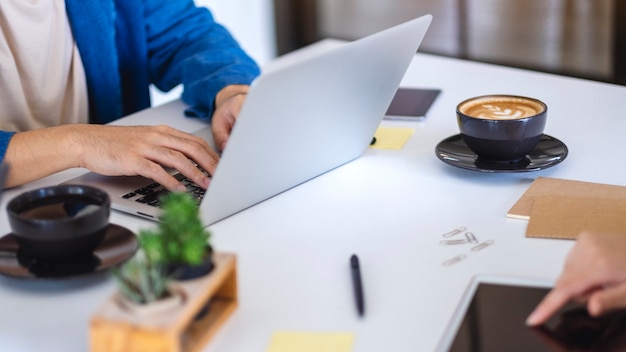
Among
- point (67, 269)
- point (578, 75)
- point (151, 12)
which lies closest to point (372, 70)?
point (67, 269)

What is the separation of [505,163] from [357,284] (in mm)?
422

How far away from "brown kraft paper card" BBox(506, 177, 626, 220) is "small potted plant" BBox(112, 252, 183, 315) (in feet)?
1.76

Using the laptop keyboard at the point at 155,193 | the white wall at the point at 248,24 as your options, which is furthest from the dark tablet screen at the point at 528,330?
the white wall at the point at 248,24

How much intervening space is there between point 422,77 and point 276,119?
0.77 m

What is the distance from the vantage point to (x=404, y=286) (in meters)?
0.98

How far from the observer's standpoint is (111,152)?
4.10ft

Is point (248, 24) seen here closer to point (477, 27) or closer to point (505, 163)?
point (477, 27)

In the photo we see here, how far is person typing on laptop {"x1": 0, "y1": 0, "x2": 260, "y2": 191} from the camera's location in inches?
49.5

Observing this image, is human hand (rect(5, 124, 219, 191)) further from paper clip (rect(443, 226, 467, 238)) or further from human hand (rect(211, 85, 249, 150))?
paper clip (rect(443, 226, 467, 238))

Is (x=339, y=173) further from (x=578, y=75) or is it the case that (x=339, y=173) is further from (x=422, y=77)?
(x=578, y=75)

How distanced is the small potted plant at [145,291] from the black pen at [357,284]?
221mm

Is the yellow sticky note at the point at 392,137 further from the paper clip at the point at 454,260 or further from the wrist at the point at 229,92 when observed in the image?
the paper clip at the point at 454,260

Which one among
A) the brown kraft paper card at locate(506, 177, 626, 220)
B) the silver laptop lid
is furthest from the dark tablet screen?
the silver laptop lid

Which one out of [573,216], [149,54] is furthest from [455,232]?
[149,54]
